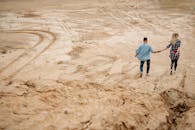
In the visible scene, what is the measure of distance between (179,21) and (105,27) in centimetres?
442

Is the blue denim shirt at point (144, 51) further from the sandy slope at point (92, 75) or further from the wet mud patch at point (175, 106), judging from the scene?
the wet mud patch at point (175, 106)

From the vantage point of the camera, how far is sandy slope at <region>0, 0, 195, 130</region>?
5.87 m

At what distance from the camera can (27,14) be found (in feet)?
56.9

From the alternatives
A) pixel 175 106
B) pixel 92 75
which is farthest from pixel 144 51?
pixel 175 106

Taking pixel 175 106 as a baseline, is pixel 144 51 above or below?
above

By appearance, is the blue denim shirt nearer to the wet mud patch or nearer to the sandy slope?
the sandy slope

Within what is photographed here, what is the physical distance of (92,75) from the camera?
8.08 meters

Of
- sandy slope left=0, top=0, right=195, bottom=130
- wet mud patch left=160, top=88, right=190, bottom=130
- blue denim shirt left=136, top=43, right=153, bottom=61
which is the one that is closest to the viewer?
wet mud patch left=160, top=88, right=190, bottom=130

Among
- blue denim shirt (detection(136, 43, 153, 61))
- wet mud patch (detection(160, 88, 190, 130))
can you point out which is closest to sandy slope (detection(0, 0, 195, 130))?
wet mud patch (detection(160, 88, 190, 130))

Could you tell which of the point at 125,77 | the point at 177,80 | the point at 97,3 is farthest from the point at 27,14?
the point at 177,80

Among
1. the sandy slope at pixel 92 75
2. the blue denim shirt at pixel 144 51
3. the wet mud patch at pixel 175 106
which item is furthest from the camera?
the blue denim shirt at pixel 144 51

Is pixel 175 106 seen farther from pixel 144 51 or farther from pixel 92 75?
pixel 92 75

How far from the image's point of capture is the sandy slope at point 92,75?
231 inches

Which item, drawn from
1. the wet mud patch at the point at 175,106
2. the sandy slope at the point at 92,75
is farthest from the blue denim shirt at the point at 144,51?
the wet mud patch at the point at 175,106
